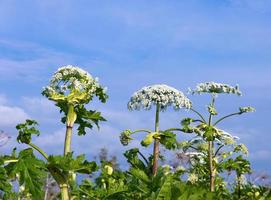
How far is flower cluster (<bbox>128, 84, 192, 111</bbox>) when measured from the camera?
749 cm

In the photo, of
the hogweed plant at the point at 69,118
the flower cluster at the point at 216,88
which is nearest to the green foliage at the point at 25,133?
the hogweed plant at the point at 69,118

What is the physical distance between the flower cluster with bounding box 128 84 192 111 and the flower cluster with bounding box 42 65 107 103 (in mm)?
915

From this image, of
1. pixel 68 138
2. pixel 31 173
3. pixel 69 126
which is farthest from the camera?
pixel 69 126

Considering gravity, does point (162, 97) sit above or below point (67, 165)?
above

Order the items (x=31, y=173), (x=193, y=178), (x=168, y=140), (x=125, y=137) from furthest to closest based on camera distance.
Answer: (x=193, y=178) < (x=125, y=137) < (x=168, y=140) < (x=31, y=173)

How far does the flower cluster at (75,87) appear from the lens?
6645mm

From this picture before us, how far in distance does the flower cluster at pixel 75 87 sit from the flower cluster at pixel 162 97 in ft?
3.00

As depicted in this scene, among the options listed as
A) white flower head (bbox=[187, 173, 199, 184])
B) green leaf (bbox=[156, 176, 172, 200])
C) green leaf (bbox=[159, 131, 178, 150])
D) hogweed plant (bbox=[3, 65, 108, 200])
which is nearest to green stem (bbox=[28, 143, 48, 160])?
hogweed plant (bbox=[3, 65, 108, 200])

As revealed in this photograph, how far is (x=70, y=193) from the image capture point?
640 cm

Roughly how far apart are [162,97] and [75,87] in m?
1.19

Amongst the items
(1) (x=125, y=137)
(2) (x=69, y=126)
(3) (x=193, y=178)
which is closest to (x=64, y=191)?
(2) (x=69, y=126)

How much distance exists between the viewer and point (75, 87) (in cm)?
666

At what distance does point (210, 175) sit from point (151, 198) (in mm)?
3221

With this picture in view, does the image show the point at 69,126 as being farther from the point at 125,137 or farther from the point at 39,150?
the point at 125,137
